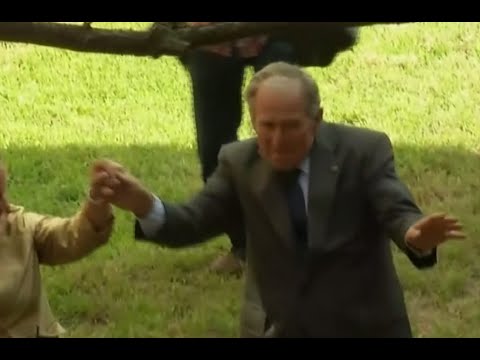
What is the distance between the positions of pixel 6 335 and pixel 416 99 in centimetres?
340

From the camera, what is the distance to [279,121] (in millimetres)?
2748

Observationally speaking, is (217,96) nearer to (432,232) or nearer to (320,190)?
(320,190)

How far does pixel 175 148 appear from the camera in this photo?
18.0 feet

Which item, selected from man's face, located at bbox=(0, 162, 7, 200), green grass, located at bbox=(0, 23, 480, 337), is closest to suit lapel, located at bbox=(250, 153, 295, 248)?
man's face, located at bbox=(0, 162, 7, 200)

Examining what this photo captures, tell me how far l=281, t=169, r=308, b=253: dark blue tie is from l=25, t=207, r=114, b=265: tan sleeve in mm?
394

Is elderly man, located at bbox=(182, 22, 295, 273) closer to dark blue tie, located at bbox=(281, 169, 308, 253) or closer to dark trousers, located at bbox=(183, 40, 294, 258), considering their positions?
dark trousers, located at bbox=(183, 40, 294, 258)

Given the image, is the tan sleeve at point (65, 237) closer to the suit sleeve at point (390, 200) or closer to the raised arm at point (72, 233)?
the raised arm at point (72, 233)

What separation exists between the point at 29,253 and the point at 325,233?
2.21 ft

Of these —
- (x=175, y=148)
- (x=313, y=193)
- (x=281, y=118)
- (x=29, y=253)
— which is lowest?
(x=29, y=253)

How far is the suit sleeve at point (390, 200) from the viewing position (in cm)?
275

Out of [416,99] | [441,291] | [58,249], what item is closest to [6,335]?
[58,249]

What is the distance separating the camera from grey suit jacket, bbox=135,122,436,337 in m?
2.86

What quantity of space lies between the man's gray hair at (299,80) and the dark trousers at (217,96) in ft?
3.39

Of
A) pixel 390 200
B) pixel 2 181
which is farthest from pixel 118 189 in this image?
pixel 390 200
